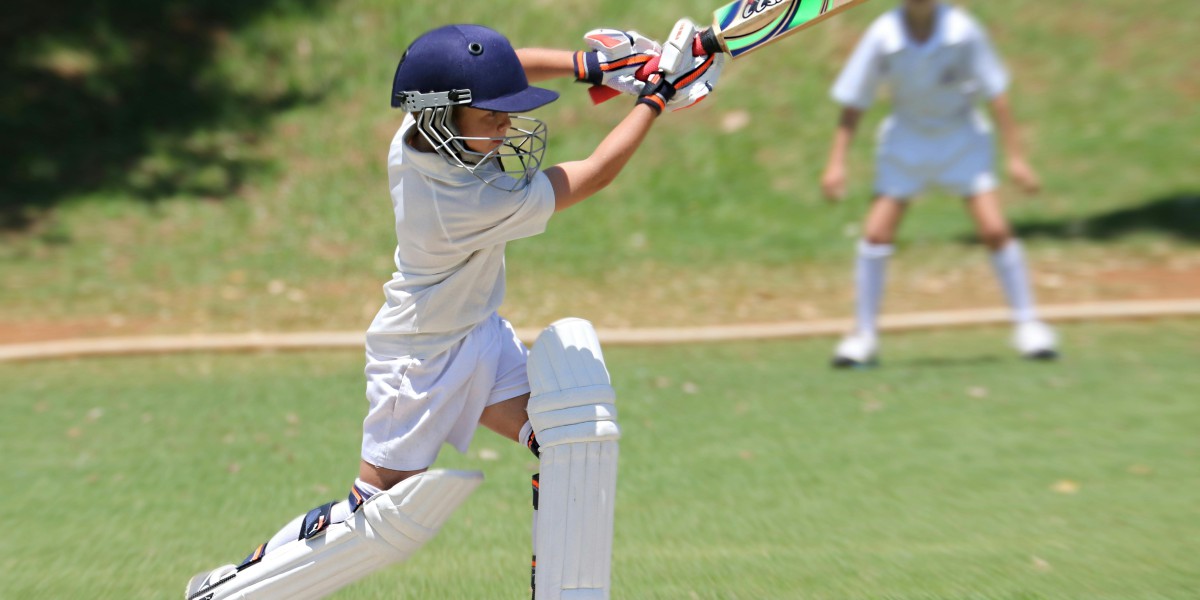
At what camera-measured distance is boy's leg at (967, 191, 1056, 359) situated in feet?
23.1

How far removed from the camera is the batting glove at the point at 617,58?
11.0 feet

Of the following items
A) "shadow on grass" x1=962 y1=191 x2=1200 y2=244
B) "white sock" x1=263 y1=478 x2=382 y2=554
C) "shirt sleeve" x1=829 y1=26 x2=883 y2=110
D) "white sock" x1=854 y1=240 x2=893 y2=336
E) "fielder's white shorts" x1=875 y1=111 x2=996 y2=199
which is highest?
"shirt sleeve" x1=829 y1=26 x2=883 y2=110

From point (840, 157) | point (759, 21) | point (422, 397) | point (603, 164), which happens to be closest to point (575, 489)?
point (422, 397)

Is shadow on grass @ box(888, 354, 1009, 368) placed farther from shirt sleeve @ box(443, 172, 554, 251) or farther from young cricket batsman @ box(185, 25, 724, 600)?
shirt sleeve @ box(443, 172, 554, 251)

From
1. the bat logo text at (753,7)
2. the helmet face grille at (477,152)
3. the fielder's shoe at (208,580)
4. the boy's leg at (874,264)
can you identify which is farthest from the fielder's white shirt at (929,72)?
the fielder's shoe at (208,580)

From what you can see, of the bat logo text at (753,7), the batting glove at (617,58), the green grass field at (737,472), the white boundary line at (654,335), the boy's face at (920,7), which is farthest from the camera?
the white boundary line at (654,335)

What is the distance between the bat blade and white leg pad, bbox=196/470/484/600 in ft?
4.14

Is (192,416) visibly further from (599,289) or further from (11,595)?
(599,289)

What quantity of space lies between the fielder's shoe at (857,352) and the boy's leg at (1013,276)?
33.3 inches

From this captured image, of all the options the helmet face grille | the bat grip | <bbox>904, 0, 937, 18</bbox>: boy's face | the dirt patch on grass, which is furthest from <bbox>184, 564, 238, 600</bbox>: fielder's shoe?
<bbox>904, 0, 937, 18</bbox>: boy's face

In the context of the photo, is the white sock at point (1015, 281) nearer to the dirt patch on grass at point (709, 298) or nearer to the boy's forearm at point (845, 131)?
the boy's forearm at point (845, 131)

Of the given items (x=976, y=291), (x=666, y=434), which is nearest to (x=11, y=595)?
(x=666, y=434)

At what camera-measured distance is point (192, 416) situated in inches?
247

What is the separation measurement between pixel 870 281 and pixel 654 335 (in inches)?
54.7
